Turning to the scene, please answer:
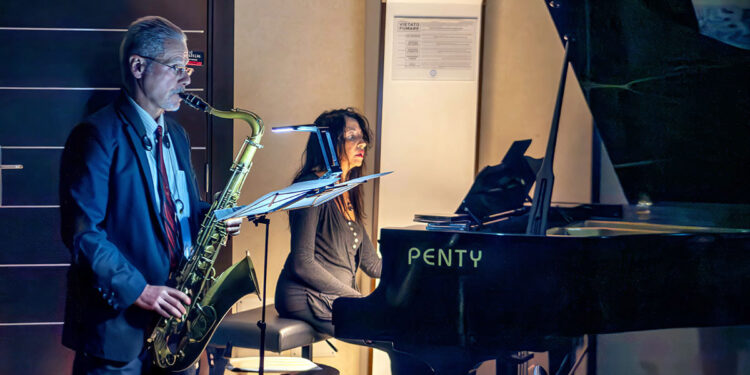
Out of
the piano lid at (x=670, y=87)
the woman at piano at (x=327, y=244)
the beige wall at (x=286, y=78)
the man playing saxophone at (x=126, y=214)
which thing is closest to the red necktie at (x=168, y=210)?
the man playing saxophone at (x=126, y=214)

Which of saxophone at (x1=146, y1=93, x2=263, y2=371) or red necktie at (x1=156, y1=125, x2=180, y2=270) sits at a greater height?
red necktie at (x1=156, y1=125, x2=180, y2=270)

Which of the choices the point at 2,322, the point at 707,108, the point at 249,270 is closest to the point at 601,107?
the point at 707,108

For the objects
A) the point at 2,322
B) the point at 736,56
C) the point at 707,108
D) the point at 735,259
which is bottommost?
the point at 2,322

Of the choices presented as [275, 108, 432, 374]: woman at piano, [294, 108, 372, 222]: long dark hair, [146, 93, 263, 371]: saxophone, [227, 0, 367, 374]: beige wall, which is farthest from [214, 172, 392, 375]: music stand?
[227, 0, 367, 374]: beige wall

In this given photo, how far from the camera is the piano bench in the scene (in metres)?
2.48

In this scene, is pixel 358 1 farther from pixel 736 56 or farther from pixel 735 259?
pixel 735 259

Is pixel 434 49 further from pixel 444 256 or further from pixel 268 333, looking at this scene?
pixel 444 256

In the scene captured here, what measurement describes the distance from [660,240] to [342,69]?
2.27m

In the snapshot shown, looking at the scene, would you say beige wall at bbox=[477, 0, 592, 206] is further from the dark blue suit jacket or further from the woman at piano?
the dark blue suit jacket

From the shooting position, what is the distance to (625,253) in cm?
164

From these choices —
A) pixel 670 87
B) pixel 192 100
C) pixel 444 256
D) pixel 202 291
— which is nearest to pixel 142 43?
pixel 192 100

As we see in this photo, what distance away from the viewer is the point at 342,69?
3.54 meters

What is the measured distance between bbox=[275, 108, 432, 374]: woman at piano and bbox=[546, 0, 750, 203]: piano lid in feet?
3.97

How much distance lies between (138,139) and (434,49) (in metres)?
2.10
